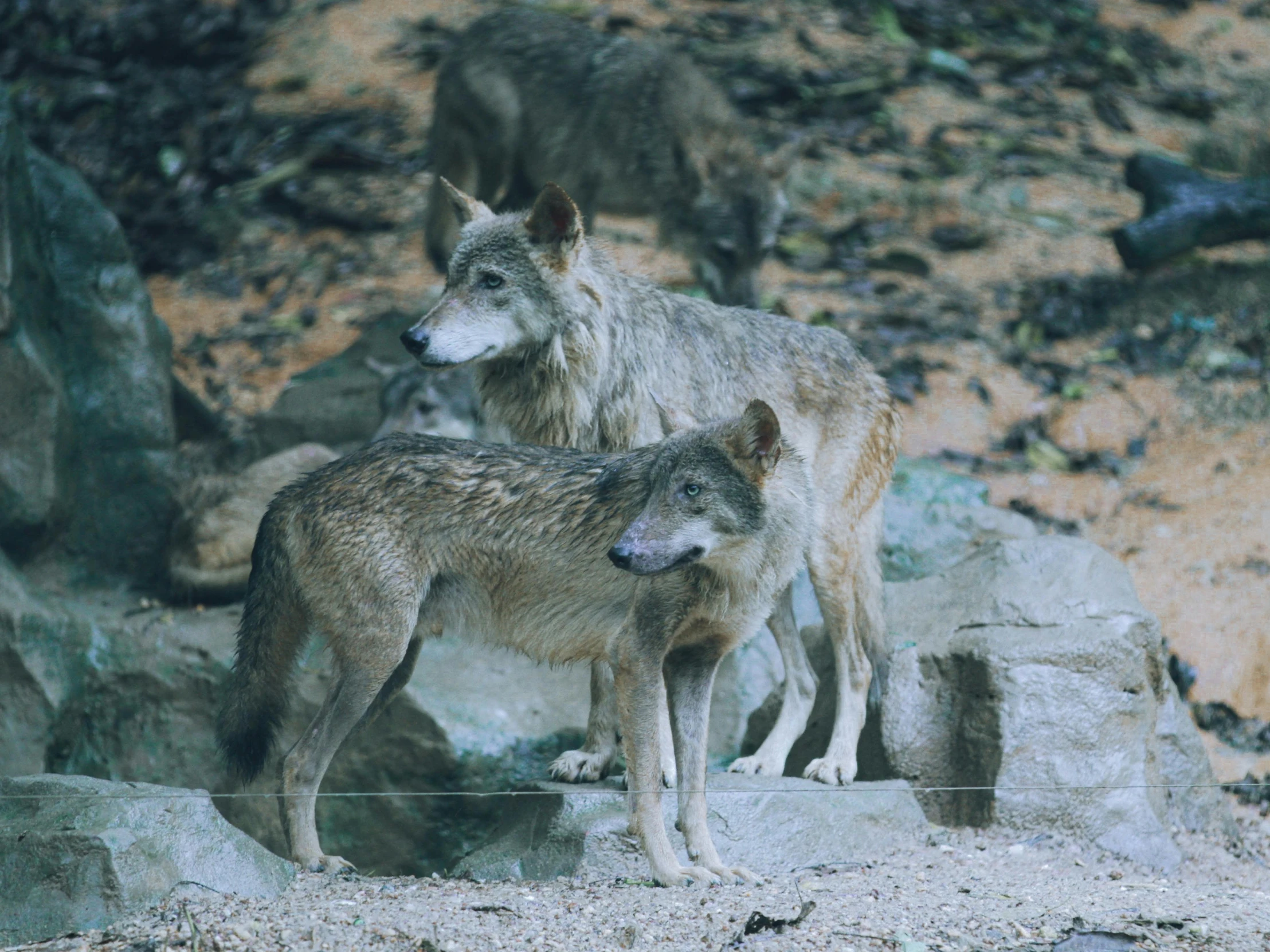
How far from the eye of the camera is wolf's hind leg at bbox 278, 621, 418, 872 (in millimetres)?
5152

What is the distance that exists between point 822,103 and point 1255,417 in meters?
6.03

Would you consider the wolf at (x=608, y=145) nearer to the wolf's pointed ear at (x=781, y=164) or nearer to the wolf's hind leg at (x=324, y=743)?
the wolf's pointed ear at (x=781, y=164)

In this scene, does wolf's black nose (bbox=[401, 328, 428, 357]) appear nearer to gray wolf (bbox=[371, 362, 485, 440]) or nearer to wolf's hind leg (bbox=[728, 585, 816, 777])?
wolf's hind leg (bbox=[728, 585, 816, 777])

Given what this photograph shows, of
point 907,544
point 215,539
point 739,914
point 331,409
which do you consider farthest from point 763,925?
point 331,409

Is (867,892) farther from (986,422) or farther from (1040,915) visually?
(986,422)

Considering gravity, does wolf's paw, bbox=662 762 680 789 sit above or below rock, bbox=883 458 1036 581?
above

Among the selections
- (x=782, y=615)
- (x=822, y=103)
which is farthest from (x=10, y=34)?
(x=782, y=615)

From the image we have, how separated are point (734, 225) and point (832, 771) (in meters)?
4.99

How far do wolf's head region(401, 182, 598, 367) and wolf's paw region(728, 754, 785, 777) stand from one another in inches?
81.7

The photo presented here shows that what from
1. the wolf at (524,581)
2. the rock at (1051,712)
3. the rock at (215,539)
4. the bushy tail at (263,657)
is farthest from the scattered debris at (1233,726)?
the rock at (215,539)

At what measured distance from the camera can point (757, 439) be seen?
470cm

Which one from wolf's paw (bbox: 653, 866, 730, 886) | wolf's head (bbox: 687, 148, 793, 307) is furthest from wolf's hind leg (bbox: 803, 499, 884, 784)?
wolf's head (bbox: 687, 148, 793, 307)

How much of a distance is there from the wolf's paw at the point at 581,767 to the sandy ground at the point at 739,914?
33.4 inches

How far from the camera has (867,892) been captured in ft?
15.8
